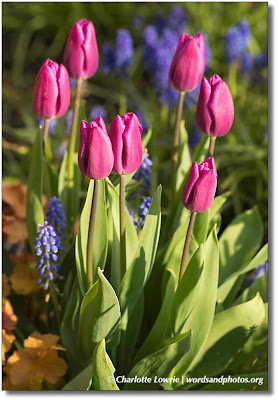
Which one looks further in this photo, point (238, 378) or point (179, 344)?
point (238, 378)

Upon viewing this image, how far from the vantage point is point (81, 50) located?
1.22 metres

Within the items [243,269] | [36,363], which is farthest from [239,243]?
[36,363]

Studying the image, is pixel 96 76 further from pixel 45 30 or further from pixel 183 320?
pixel 183 320

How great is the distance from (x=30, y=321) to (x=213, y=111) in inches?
30.2

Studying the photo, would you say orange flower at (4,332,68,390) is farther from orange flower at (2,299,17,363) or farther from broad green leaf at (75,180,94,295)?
broad green leaf at (75,180,94,295)

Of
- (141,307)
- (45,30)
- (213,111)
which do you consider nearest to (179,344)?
(141,307)

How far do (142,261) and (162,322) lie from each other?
159mm

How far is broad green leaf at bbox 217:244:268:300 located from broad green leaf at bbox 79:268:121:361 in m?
0.27

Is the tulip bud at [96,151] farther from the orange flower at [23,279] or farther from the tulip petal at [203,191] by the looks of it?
the orange flower at [23,279]

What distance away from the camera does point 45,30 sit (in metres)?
3.22

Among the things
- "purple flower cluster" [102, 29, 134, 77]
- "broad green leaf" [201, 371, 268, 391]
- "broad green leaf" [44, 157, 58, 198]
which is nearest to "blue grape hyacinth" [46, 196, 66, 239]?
"broad green leaf" [44, 157, 58, 198]

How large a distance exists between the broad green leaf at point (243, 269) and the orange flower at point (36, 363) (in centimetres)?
39

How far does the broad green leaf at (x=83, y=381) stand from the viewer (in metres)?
1.14

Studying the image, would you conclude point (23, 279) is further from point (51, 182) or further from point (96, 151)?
point (96, 151)
